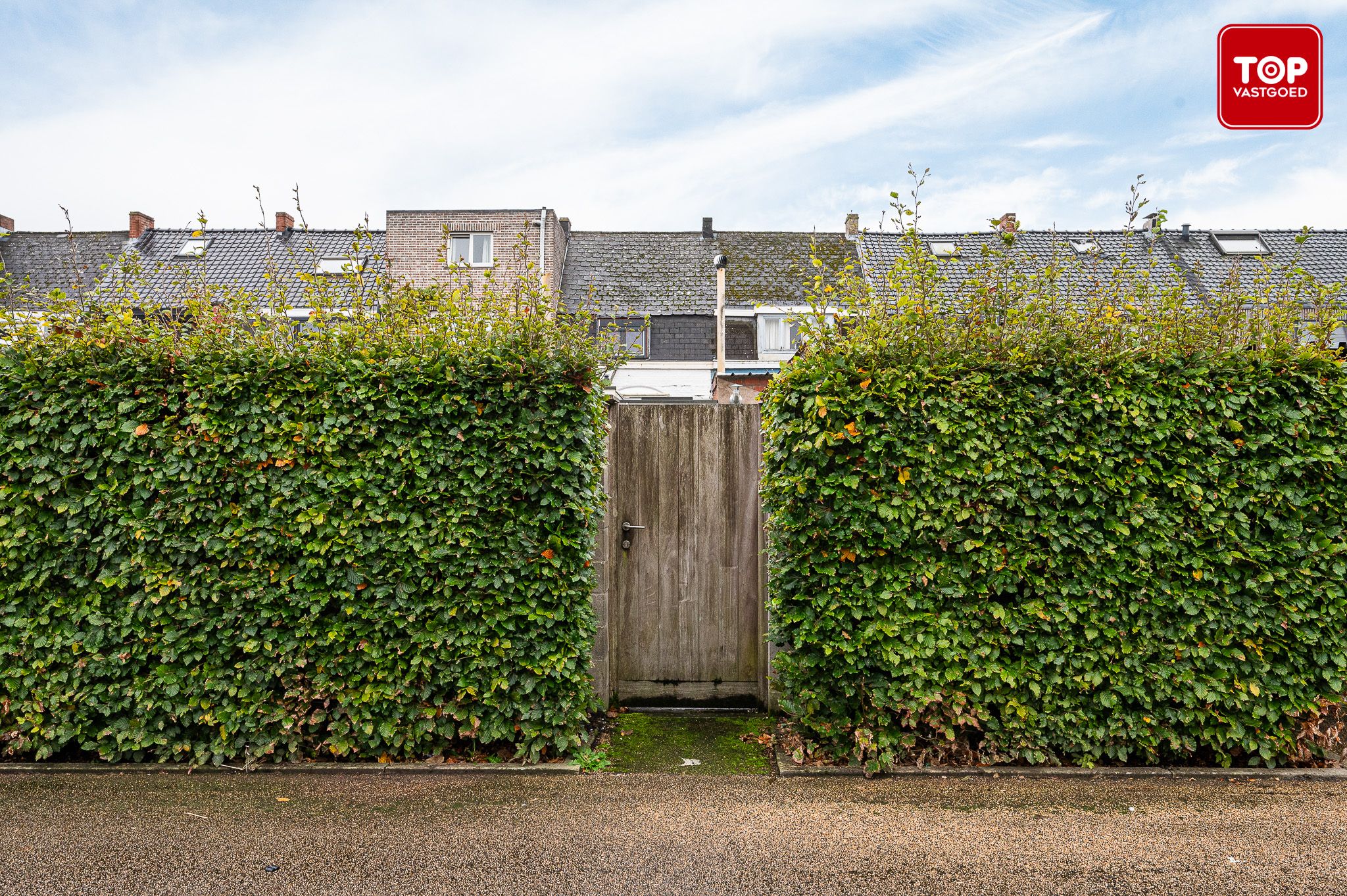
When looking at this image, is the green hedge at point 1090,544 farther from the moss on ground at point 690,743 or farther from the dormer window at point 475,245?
the dormer window at point 475,245

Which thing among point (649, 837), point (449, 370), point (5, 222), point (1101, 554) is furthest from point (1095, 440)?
point (5, 222)

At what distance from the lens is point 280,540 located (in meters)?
3.93

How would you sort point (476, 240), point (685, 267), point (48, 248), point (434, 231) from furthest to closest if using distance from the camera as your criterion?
point (48, 248)
point (685, 267)
point (476, 240)
point (434, 231)

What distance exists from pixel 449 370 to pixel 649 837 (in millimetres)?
2476

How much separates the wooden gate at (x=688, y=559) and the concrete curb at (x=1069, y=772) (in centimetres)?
114

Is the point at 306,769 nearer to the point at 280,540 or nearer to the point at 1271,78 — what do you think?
the point at 280,540

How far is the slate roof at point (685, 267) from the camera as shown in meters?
26.5

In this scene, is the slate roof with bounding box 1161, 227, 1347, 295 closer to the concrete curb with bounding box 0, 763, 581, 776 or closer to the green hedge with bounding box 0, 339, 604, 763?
the green hedge with bounding box 0, 339, 604, 763

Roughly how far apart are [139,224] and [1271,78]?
35.5 m

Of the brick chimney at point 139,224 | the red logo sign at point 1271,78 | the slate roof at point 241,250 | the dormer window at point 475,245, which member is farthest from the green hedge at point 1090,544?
the brick chimney at point 139,224

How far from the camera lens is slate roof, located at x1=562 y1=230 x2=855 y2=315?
1043 inches

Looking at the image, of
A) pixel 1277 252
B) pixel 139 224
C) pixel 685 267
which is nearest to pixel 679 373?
pixel 685 267

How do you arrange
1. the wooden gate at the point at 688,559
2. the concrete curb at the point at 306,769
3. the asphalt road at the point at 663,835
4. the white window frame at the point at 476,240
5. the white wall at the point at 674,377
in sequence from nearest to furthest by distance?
the asphalt road at the point at 663,835
the concrete curb at the point at 306,769
the wooden gate at the point at 688,559
the white wall at the point at 674,377
the white window frame at the point at 476,240

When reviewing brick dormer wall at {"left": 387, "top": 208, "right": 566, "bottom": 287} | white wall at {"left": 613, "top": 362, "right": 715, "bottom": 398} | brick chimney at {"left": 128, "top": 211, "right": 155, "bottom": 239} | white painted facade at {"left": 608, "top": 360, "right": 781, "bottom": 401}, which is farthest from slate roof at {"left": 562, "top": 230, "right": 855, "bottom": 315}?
brick chimney at {"left": 128, "top": 211, "right": 155, "bottom": 239}
